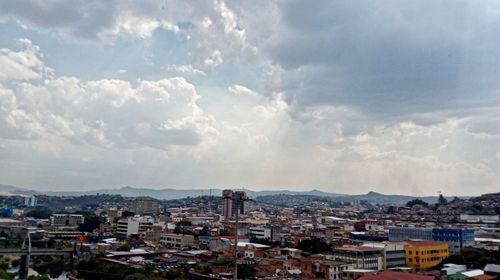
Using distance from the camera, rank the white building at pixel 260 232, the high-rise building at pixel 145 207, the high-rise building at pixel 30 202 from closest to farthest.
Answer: the white building at pixel 260 232 < the high-rise building at pixel 145 207 < the high-rise building at pixel 30 202

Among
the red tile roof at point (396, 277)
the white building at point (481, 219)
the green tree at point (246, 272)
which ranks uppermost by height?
the white building at point (481, 219)

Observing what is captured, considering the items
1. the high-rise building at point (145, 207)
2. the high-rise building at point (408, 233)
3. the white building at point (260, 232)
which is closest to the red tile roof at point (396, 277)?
the high-rise building at point (408, 233)

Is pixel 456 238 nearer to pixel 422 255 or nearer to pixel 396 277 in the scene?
pixel 422 255

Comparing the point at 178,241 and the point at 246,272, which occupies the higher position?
the point at 178,241

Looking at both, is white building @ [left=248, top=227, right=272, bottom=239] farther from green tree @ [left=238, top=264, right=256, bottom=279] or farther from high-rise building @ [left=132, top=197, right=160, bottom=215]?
high-rise building @ [left=132, top=197, right=160, bottom=215]

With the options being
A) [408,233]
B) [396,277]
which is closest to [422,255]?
[396,277]

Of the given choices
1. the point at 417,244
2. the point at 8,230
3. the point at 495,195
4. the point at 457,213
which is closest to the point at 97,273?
the point at 417,244

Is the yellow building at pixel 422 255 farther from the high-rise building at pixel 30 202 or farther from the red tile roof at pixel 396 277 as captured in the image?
the high-rise building at pixel 30 202

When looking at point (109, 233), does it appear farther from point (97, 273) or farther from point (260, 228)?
point (97, 273)
